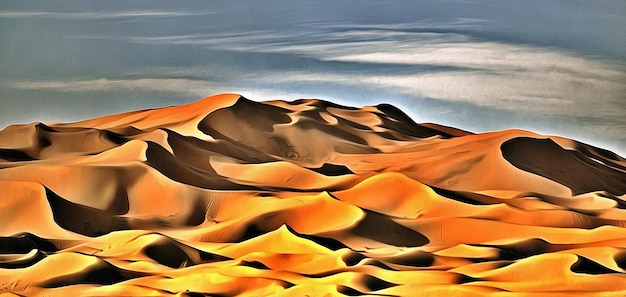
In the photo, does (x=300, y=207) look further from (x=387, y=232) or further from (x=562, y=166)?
(x=562, y=166)

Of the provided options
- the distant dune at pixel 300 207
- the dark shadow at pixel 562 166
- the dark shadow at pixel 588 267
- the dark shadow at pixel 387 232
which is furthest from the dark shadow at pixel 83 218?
the dark shadow at pixel 588 267

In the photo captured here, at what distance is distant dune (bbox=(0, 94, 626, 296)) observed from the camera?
9.33 m

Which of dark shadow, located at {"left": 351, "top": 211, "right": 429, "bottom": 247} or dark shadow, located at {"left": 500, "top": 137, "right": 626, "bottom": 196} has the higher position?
dark shadow, located at {"left": 500, "top": 137, "right": 626, "bottom": 196}

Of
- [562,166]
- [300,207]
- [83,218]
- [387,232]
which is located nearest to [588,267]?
[387,232]

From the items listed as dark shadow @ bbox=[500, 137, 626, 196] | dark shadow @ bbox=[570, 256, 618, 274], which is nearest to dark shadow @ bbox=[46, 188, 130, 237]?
dark shadow @ bbox=[500, 137, 626, 196]

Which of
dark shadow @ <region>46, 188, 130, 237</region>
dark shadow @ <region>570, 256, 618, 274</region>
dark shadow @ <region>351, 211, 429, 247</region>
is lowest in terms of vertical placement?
dark shadow @ <region>46, 188, 130, 237</region>

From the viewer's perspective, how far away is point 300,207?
12516mm

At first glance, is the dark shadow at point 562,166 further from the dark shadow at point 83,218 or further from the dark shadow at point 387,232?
the dark shadow at point 83,218

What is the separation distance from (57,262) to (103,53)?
12.4ft

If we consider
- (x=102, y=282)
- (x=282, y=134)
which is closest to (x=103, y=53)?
(x=282, y=134)

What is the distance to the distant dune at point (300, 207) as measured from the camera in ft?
30.6

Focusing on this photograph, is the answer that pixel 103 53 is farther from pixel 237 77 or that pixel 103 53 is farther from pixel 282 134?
pixel 282 134

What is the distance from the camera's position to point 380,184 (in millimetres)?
13219

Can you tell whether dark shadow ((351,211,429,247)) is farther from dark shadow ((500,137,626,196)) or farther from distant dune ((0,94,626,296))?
dark shadow ((500,137,626,196))
